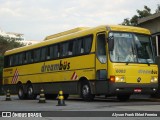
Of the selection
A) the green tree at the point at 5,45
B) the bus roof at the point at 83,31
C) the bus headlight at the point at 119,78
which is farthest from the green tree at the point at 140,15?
the green tree at the point at 5,45

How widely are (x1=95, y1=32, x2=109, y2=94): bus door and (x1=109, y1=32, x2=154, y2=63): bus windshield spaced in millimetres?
542

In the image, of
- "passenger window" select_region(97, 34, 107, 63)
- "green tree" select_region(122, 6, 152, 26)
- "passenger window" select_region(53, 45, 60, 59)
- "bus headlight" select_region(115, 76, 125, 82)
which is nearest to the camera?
"bus headlight" select_region(115, 76, 125, 82)

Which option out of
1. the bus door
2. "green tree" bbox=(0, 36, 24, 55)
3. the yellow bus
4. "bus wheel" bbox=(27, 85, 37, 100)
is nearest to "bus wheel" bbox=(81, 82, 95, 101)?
the yellow bus

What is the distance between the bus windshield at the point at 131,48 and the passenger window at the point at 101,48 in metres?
0.53

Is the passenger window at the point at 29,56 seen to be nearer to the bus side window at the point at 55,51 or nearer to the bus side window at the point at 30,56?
the bus side window at the point at 30,56

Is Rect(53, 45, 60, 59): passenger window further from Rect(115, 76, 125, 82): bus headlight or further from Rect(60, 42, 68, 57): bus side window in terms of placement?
Rect(115, 76, 125, 82): bus headlight

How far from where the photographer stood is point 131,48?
1911 centimetres

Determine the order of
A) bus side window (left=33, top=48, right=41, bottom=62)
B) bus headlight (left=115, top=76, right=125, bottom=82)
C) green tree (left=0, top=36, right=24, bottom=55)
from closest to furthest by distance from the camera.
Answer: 1. bus headlight (left=115, top=76, right=125, bottom=82)
2. bus side window (left=33, top=48, right=41, bottom=62)
3. green tree (left=0, top=36, right=24, bottom=55)

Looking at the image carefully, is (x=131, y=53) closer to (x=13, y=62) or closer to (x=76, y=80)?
(x=76, y=80)

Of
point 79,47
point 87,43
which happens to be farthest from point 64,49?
point 87,43

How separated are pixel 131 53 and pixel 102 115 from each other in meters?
6.37

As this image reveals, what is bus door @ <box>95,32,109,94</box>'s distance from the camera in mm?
18906

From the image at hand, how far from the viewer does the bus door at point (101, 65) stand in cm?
1891

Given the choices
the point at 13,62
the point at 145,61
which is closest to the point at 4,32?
the point at 13,62
